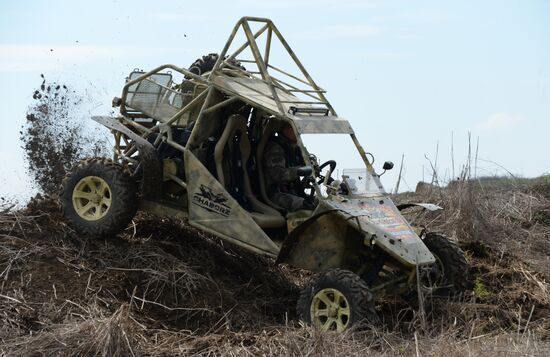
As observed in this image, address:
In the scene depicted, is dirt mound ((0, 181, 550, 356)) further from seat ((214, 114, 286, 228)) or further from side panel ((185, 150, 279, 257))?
seat ((214, 114, 286, 228))

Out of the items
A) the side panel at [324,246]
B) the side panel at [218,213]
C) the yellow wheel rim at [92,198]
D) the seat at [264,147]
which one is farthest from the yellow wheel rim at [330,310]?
the yellow wheel rim at [92,198]

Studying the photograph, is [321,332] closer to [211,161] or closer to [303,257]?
[303,257]

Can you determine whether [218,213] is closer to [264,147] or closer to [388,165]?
[264,147]

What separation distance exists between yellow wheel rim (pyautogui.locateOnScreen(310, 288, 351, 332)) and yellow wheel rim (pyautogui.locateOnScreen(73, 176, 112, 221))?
266 cm

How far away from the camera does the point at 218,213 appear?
378 inches

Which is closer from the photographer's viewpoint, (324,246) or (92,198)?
(324,246)

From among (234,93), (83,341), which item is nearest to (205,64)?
(234,93)

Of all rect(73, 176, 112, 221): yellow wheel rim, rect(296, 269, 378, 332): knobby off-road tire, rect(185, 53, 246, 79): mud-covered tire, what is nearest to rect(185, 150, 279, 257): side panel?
rect(296, 269, 378, 332): knobby off-road tire

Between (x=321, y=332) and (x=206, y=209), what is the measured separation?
2.44 meters

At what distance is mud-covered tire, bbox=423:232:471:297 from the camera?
9484mm

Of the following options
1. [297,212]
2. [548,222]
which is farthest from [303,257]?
[548,222]

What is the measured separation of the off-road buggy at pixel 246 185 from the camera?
8961mm

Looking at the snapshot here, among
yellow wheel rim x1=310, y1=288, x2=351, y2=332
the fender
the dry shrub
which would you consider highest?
the fender

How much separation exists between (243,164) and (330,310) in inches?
88.2
